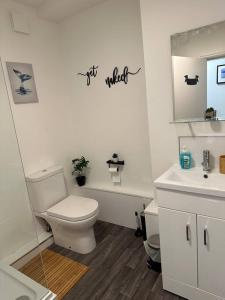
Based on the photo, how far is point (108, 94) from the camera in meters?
2.40

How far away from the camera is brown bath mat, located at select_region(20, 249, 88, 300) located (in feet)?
5.98

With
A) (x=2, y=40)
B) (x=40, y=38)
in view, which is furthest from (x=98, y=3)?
(x=2, y=40)

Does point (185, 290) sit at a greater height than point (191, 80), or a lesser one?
lesser

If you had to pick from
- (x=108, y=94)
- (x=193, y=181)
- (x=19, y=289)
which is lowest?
(x=19, y=289)

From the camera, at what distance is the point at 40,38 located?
237 centimetres

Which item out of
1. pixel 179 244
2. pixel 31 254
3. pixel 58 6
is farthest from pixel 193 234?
pixel 58 6

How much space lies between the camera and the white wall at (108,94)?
2.14 m

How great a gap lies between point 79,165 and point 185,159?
1.41 metres

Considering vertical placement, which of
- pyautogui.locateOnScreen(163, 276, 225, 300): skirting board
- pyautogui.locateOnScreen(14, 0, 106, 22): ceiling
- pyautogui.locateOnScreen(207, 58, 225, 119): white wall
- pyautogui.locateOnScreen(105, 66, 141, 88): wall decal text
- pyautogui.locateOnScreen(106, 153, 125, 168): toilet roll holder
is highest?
pyautogui.locateOnScreen(14, 0, 106, 22): ceiling

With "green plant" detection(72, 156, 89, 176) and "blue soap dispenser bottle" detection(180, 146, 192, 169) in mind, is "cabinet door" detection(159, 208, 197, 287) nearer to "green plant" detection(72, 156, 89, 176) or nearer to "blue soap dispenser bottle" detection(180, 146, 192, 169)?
"blue soap dispenser bottle" detection(180, 146, 192, 169)

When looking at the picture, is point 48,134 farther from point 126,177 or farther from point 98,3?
point 98,3

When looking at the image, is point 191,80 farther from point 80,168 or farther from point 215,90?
point 80,168

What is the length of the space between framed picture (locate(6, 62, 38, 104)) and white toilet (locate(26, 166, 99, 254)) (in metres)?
0.80

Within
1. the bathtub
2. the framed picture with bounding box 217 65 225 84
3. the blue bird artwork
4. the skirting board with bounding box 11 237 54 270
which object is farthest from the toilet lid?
the framed picture with bounding box 217 65 225 84
